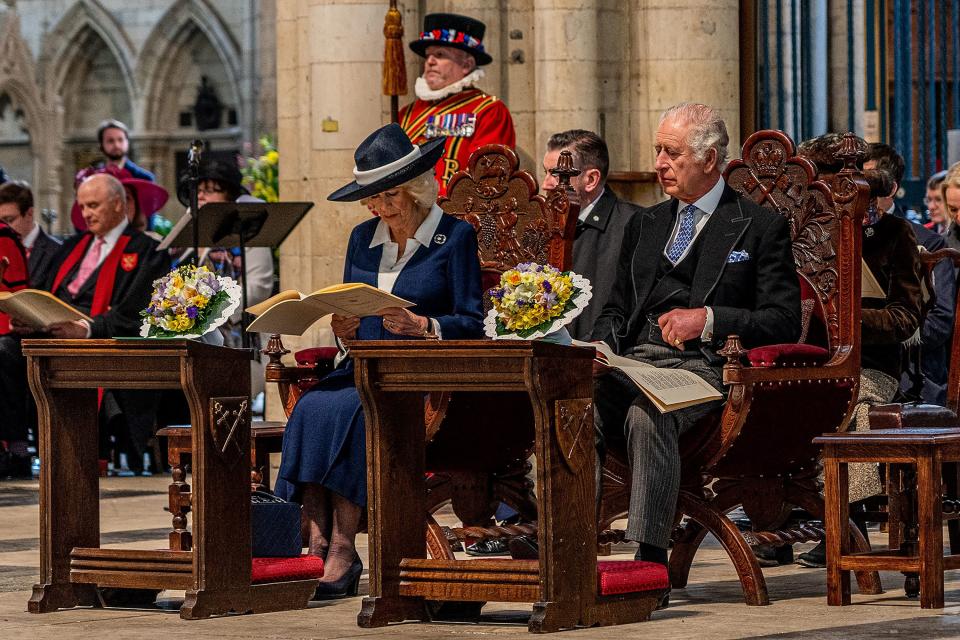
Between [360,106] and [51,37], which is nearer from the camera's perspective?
[360,106]

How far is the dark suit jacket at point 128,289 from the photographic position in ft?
36.3

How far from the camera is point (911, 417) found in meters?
6.62

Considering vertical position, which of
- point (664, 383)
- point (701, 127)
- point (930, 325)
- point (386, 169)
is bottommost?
point (664, 383)

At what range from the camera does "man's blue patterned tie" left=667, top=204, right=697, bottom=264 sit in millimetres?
6777

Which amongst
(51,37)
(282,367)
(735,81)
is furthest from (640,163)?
(51,37)

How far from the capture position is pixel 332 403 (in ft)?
22.2

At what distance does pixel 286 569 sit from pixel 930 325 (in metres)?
3.38

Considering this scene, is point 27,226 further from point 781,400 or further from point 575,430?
point 575,430

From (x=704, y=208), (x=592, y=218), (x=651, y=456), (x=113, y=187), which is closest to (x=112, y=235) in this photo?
(x=113, y=187)

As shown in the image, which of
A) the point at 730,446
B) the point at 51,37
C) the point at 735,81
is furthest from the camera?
the point at 51,37

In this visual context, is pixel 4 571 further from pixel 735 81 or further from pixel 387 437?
pixel 735 81

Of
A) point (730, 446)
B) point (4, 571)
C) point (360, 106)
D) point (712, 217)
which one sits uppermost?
point (360, 106)

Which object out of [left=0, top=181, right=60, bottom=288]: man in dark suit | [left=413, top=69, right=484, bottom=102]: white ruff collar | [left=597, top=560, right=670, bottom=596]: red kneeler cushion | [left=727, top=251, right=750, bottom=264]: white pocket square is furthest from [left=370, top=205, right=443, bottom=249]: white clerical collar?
[left=0, top=181, right=60, bottom=288]: man in dark suit

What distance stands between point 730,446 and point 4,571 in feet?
8.54
